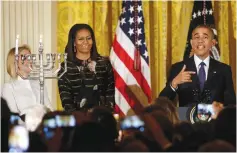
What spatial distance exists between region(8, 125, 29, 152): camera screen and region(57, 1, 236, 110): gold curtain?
4770 mm

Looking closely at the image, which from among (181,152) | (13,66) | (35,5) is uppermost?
(35,5)

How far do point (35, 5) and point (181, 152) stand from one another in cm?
485

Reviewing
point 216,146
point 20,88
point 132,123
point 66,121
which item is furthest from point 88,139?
point 20,88

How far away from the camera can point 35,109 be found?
2.46 metres

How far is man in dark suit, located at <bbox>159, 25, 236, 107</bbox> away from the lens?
4.31m

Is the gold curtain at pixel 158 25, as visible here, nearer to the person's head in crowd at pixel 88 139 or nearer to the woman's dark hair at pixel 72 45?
the woman's dark hair at pixel 72 45

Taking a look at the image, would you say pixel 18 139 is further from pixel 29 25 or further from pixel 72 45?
pixel 29 25

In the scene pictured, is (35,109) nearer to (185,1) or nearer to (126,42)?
(126,42)

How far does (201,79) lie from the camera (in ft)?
14.7

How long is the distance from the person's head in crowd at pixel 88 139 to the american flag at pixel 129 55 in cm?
403

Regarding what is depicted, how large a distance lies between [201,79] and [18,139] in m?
2.73

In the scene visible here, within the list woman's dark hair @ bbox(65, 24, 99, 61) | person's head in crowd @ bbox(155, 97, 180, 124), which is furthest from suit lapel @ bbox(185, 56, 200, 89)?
person's head in crowd @ bbox(155, 97, 180, 124)

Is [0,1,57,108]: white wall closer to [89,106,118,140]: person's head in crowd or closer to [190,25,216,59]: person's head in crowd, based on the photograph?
[190,25,216,59]: person's head in crowd

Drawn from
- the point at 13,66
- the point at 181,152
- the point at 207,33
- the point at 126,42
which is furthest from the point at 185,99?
the point at 181,152
